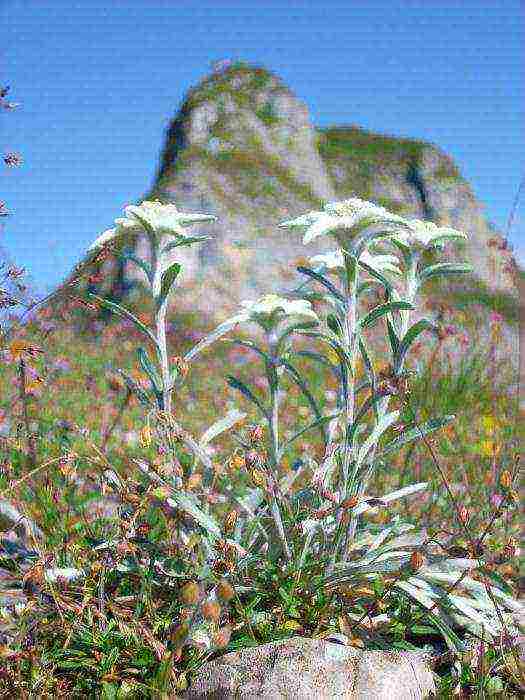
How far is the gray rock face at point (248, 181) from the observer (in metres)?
13.6

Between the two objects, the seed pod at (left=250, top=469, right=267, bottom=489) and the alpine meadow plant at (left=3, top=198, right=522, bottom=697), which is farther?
the alpine meadow plant at (left=3, top=198, right=522, bottom=697)

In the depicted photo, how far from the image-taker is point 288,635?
95.2 inches

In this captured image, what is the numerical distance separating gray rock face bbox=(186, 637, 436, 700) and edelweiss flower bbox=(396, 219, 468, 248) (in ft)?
4.57

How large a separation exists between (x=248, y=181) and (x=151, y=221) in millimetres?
13256

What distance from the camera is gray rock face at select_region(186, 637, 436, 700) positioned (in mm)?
2199

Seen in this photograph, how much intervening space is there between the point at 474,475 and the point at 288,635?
9.07 ft

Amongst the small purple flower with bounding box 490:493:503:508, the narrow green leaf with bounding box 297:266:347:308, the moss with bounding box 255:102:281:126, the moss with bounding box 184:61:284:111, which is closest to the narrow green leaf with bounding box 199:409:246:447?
the narrow green leaf with bounding box 297:266:347:308

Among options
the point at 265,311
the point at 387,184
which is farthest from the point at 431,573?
the point at 387,184

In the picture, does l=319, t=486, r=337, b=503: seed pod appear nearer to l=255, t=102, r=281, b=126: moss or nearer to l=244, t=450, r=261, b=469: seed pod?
l=244, t=450, r=261, b=469: seed pod

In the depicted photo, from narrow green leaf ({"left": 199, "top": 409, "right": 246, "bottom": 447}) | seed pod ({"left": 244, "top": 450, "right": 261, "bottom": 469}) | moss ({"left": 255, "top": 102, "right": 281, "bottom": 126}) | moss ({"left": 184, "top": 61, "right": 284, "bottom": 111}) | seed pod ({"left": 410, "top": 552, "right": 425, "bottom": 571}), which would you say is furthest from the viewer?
moss ({"left": 255, "top": 102, "right": 281, "bottom": 126})

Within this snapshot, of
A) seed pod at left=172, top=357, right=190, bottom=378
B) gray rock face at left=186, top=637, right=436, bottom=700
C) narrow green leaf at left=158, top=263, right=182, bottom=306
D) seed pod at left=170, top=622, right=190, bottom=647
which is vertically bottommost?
gray rock face at left=186, top=637, right=436, bottom=700

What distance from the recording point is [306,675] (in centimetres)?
221

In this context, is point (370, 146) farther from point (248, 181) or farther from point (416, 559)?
point (416, 559)

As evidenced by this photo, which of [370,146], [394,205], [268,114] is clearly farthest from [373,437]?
[370,146]
